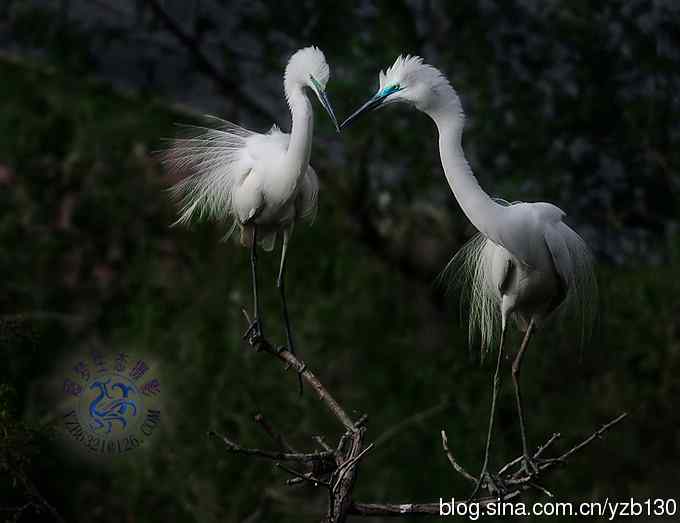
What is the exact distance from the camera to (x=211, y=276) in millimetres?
4324

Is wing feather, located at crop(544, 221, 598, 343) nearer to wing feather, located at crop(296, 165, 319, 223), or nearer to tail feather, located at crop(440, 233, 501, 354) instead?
tail feather, located at crop(440, 233, 501, 354)

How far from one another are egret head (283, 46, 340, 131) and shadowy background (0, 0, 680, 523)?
6.21ft

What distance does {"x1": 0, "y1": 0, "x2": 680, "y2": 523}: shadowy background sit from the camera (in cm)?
388

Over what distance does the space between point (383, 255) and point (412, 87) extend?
8.81 ft

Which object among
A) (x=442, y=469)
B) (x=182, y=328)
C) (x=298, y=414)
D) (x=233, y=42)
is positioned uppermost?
(x=233, y=42)

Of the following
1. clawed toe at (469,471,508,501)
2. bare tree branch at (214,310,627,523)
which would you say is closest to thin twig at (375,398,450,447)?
clawed toe at (469,471,508,501)

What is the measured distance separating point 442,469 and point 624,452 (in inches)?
29.3

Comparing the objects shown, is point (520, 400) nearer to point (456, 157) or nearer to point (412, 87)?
point (456, 157)

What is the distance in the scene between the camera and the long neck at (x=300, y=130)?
1.96 meters

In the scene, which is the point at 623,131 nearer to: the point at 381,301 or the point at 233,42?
the point at 381,301

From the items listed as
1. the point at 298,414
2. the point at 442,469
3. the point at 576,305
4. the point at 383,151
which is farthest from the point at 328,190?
the point at 576,305

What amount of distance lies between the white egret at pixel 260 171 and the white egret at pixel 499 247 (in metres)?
0.18

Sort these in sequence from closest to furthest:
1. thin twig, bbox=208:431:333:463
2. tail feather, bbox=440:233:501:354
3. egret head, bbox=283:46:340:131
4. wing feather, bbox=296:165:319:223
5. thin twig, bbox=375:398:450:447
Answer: thin twig, bbox=208:431:333:463 → egret head, bbox=283:46:340:131 → tail feather, bbox=440:233:501:354 → wing feather, bbox=296:165:319:223 → thin twig, bbox=375:398:450:447

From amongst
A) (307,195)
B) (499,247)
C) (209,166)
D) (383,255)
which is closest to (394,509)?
(499,247)
